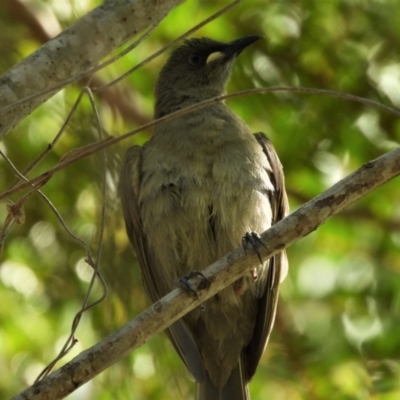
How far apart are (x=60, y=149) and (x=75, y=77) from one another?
2.93 metres

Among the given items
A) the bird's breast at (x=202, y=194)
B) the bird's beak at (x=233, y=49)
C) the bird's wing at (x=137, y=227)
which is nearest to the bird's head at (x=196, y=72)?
the bird's beak at (x=233, y=49)

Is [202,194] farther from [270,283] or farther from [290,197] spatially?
[290,197]

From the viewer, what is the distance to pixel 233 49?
598 cm

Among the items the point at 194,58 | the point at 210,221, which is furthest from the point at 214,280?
the point at 194,58

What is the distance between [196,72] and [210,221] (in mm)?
1734

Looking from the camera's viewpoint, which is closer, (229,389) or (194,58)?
(229,389)

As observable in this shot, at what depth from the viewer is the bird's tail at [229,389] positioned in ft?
17.3

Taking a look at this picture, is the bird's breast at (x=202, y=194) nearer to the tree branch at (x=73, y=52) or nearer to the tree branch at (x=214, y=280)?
the tree branch at (x=214, y=280)

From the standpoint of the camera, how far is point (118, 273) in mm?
4727

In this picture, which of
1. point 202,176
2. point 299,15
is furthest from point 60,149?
point 299,15

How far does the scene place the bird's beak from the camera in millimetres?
5759

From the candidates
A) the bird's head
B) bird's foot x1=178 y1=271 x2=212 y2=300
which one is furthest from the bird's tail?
the bird's head

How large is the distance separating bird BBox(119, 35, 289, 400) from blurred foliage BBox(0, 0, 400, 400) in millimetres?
332

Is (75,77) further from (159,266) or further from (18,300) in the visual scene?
(18,300)
